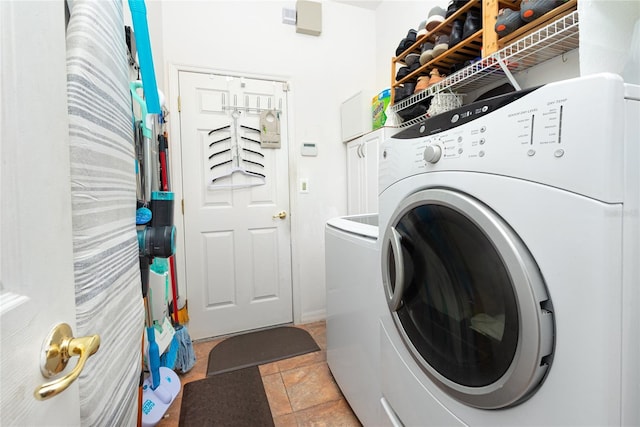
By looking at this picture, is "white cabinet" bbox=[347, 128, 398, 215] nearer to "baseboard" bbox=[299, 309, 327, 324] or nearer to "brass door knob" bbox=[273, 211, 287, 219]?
"brass door knob" bbox=[273, 211, 287, 219]

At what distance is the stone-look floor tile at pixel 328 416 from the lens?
1.25 m

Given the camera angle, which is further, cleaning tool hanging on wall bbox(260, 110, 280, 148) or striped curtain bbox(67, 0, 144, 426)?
cleaning tool hanging on wall bbox(260, 110, 280, 148)

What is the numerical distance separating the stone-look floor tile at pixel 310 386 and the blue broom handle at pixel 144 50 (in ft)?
4.96

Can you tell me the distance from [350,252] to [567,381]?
0.77 meters

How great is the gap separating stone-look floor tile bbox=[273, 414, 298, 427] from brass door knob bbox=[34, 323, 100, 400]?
1.22 meters

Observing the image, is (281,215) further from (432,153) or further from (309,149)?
(432,153)

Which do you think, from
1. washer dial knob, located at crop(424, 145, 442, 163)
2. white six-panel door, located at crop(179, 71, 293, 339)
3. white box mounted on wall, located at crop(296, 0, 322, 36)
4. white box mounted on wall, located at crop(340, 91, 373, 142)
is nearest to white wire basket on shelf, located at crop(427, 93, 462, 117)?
white box mounted on wall, located at crop(340, 91, 373, 142)

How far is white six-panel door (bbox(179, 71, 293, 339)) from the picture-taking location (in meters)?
2.00

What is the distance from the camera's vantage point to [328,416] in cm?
129

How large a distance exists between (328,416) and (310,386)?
222mm

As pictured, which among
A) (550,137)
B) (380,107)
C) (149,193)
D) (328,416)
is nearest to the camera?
(550,137)

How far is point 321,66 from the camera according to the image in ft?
7.50

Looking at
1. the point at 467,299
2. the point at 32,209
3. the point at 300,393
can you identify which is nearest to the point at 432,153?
Answer: the point at 467,299

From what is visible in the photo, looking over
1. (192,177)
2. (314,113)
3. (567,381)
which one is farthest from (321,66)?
(567,381)
